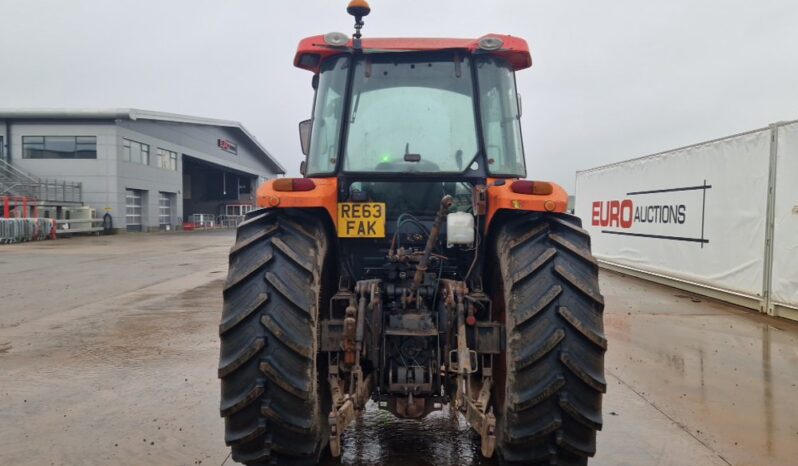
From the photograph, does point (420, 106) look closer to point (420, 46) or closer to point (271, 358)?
point (420, 46)

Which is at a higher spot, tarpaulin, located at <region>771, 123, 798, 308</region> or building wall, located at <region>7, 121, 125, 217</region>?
building wall, located at <region>7, 121, 125, 217</region>

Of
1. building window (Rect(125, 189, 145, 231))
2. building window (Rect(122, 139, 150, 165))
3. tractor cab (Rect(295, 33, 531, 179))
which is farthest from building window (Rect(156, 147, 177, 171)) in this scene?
tractor cab (Rect(295, 33, 531, 179))

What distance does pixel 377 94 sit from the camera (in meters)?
3.52

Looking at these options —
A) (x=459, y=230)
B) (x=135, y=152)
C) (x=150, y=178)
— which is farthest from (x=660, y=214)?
(x=150, y=178)

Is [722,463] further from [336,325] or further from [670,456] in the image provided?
[336,325]

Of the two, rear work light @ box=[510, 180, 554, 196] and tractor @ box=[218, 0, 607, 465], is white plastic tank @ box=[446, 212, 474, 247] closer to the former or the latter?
tractor @ box=[218, 0, 607, 465]

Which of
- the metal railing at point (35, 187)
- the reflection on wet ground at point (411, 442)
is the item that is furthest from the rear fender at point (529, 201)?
the metal railing at point (35, 187)

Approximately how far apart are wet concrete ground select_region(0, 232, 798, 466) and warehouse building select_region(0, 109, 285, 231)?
24683 mm

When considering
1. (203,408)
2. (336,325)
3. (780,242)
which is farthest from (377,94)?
(780,242)

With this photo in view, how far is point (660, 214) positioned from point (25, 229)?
25164 millimetres

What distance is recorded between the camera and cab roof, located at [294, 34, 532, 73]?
11.3ft

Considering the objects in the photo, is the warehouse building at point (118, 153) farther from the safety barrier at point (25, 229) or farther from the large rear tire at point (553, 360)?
the large rear tire at point (553, 360)

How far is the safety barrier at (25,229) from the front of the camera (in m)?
23.4

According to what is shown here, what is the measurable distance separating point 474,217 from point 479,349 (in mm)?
762
